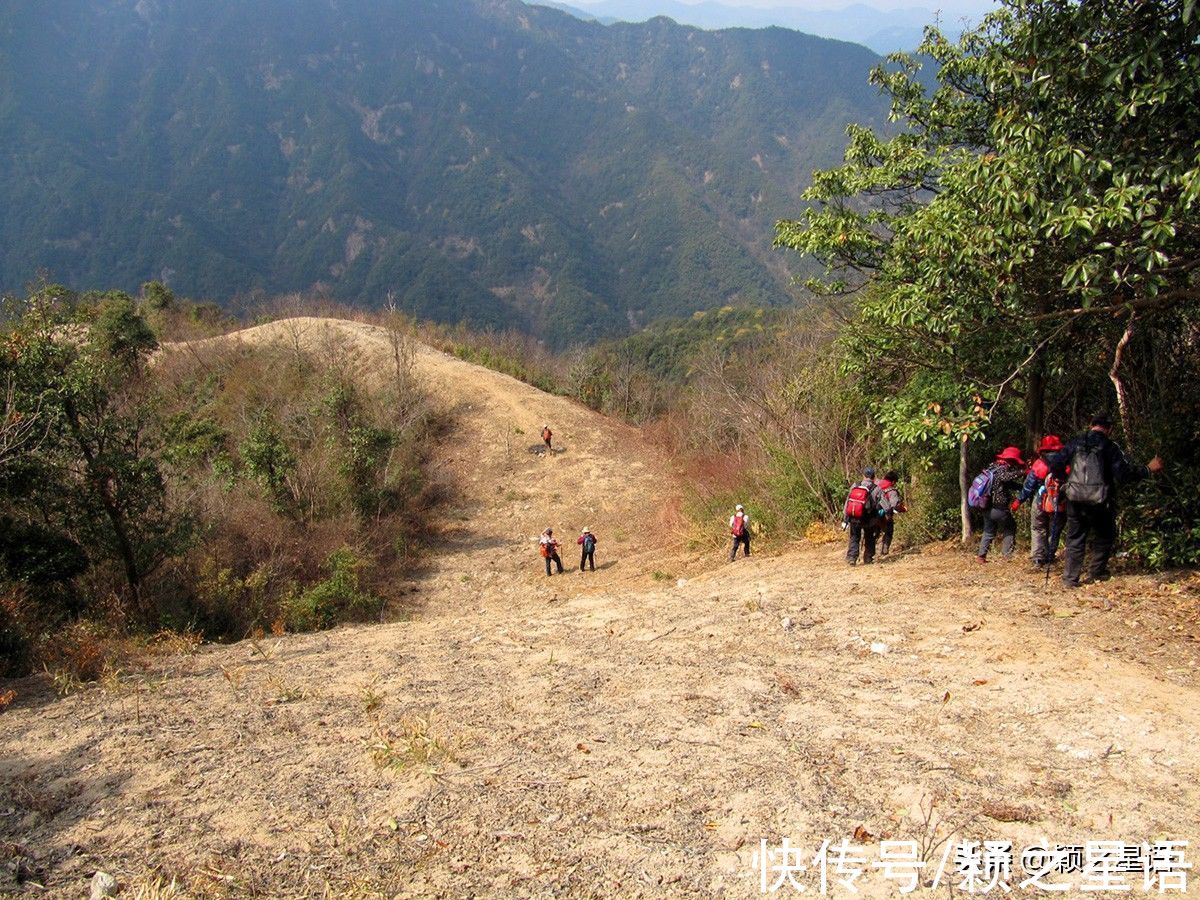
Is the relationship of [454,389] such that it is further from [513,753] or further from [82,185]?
[82,185]

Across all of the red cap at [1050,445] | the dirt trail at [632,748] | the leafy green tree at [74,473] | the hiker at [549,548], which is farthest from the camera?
the hiker at [549,548]

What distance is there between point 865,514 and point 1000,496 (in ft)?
4.88

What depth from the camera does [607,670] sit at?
633 centimetres

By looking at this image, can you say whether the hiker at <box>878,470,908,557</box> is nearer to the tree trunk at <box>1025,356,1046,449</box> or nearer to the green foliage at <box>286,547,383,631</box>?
the tree trunk at <box>1025,356,1046,449</box>

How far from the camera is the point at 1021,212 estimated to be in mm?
5684

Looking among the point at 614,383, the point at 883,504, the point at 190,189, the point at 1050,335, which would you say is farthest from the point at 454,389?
the point at 190,189

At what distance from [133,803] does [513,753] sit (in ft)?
7.31

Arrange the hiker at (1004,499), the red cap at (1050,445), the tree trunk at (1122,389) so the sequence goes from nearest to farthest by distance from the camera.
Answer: the tree trunk at (1122,389)
the red cap at (1050,445)
the hiker at (1004,499)

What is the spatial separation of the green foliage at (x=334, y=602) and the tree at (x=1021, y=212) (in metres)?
10.1

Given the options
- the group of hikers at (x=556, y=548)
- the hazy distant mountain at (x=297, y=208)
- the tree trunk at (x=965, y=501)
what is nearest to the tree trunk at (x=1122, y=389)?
the tree trunk at (x=965, y=501)

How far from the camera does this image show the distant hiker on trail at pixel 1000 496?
8.01m

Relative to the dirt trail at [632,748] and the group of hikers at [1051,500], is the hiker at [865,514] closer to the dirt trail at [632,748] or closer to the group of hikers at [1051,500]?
the group of hikers at [1051,500]

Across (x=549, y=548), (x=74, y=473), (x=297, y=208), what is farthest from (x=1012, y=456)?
(x=297, y=208)

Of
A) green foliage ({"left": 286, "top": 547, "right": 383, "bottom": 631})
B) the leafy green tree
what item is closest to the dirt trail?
the leafy green tree
